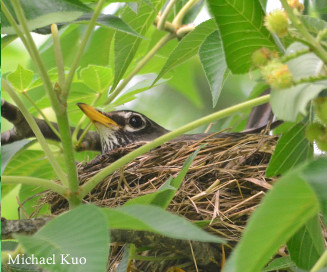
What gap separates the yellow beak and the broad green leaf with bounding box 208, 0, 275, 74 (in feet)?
4.83

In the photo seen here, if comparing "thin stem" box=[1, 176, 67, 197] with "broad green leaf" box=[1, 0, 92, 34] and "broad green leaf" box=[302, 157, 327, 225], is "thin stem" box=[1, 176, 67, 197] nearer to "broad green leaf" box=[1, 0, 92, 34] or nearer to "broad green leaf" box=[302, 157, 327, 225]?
"broad green leaf" box=[1, 0, 92, 34]

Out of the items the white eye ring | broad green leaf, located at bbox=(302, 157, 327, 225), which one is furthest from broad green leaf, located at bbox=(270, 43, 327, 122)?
the white eye ring

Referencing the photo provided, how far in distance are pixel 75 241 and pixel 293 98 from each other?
52 centimetres

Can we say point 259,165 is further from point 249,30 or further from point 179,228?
point 179,228

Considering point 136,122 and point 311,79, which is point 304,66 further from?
point 136,122

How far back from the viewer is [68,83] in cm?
170

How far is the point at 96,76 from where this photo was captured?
263 cm

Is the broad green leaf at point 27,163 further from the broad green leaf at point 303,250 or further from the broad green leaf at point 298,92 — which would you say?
the broad green leaf at point 298,92

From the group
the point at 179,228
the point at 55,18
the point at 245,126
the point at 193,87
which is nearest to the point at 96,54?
the point at 193,87

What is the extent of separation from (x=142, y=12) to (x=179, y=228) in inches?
60.3

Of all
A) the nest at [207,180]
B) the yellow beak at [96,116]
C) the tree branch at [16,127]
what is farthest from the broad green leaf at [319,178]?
the yellow beak at [96,116]

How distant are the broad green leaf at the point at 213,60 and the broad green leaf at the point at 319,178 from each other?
21.4 inches

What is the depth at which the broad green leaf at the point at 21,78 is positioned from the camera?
2344mm

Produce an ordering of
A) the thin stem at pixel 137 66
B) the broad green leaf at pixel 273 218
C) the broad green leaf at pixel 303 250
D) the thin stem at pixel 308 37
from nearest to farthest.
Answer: the broad green leaf at pixel 273 218 < the thin stem at pixel 308 37 < the broad green leaf at pixel 303 250 < the thin stem at pixel 137 66
